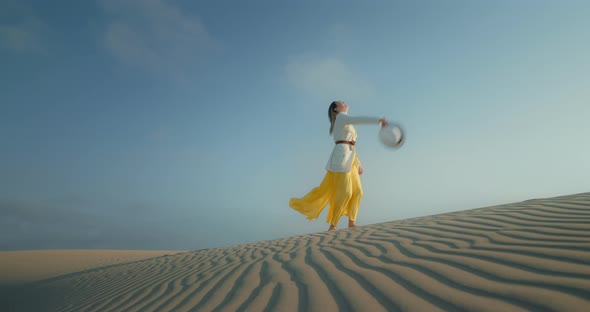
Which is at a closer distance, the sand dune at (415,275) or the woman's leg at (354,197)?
the sand dune at (415,275)

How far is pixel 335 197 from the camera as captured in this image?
21.7 feet

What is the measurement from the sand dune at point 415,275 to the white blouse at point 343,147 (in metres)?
2.69

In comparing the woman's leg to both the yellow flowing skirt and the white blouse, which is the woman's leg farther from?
the white blouse

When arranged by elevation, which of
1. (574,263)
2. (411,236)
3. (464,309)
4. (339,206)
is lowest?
(464,309)

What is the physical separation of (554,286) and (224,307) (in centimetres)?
186

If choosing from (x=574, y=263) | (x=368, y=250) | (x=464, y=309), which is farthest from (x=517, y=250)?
(x=368, y=250)

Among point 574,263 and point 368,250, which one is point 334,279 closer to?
point 368,250

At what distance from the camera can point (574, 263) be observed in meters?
1.95

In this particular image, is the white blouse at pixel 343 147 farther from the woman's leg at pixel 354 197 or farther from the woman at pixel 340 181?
the woman's leg at pixel 354 197

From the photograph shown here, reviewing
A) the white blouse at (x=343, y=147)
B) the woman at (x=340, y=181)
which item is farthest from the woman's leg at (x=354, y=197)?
the white blouse at (x=343, y=147)

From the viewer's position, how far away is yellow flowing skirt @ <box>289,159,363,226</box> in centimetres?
658

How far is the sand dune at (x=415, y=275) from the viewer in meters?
1.79

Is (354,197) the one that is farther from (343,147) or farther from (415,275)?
(415,275)

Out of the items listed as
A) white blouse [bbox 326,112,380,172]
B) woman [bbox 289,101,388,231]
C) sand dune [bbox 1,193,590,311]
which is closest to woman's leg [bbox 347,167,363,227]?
woman [bbox 289,101,388,231]
